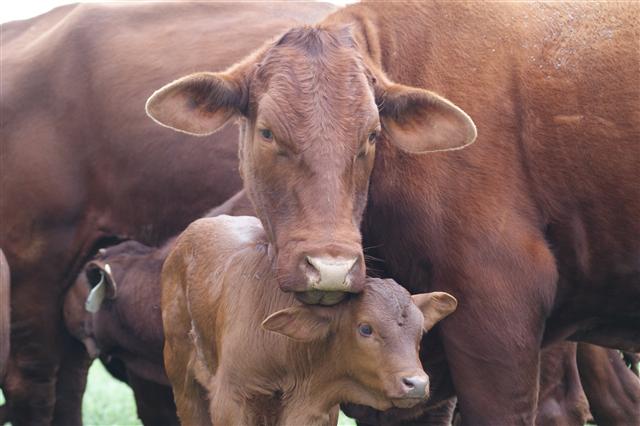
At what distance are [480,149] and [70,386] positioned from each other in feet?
14.0

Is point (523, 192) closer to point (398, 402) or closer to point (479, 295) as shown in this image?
point (479, 295)

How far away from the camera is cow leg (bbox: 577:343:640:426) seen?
8.07 metres

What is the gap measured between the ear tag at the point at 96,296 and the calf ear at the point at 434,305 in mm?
3313

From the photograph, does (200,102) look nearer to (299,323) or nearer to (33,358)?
(299,323)

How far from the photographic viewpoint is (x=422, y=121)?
595 cm

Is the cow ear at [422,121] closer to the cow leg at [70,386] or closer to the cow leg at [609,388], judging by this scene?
the cow leg at [609,388]

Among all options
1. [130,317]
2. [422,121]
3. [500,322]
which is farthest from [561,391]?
[422,121]

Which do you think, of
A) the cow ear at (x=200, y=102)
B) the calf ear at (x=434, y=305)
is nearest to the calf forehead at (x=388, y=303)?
the calf ear at (x=434, y=305)

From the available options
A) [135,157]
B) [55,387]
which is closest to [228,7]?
[135,157]

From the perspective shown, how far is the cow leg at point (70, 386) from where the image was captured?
30.8 feet

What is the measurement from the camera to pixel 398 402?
530 cm

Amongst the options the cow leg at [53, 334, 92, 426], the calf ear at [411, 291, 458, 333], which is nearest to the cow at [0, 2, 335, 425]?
the cow leg at [53, 334, 92, 426]

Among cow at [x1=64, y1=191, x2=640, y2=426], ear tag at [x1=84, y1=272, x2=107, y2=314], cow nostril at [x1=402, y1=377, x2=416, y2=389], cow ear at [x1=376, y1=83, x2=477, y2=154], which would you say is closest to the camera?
cow nostril at [x1=402, y1=377, x2=416, y2=389]

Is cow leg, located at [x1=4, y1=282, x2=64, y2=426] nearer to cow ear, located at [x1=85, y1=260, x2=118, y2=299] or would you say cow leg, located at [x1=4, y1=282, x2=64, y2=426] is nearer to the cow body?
cow ear, located at [x1=85, y1=260, x2=118, y2=299]
